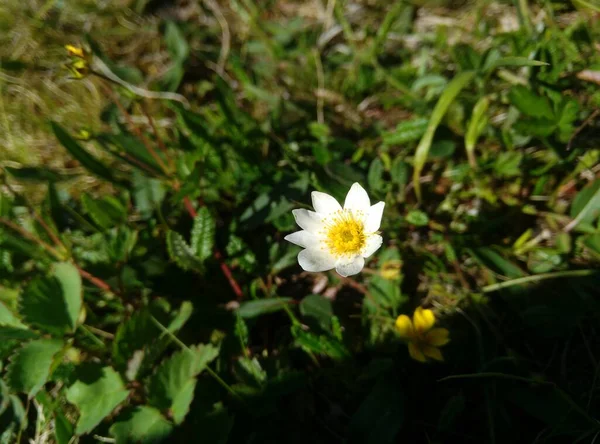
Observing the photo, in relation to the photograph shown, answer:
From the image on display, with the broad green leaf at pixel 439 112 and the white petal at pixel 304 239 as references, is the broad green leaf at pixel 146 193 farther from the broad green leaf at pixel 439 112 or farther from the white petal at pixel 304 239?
the broad green leaf at pixel 439 112

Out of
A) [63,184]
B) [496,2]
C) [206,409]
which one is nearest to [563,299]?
[206,409]

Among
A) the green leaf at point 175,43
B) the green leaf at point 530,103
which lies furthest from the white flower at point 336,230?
the green leaf at point 175,43

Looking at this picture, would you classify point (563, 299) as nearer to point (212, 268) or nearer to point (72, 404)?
point (212, 268)

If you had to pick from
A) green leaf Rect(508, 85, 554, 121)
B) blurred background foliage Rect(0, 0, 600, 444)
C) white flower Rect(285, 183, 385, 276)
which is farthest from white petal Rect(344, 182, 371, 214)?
green leaf Rect(508, 85, 554, 121)

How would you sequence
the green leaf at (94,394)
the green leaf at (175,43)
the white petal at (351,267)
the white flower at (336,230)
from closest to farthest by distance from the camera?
1. the white petal at (351,267)
2. the white flower at (336,230)
3. the green leaf at (94,394)
4. the green leaf at (175,43)

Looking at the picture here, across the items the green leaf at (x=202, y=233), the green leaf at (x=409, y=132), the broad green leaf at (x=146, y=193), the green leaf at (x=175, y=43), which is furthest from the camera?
the green leaf at (x=175, y=43)

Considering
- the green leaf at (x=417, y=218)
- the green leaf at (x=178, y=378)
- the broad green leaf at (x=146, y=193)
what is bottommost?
the green leaf at (x=178, y=378)

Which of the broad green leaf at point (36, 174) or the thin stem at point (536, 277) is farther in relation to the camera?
the broad green leaf at point (36, 174)
